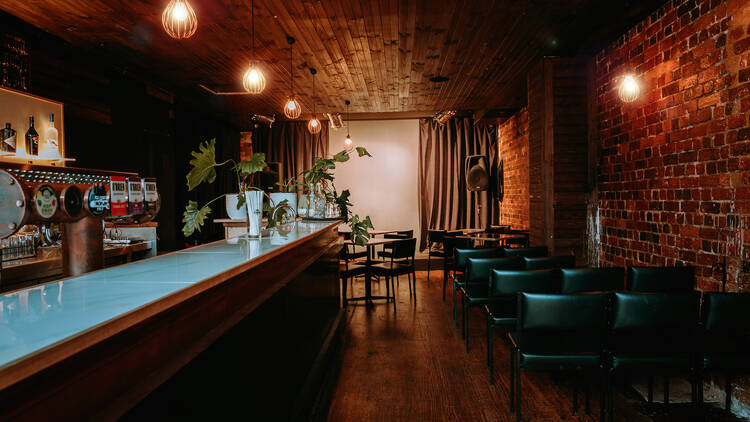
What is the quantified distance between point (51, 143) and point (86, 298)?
Answer: 4.34 metres

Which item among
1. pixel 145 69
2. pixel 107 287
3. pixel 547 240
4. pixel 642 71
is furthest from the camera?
pixel 145 69

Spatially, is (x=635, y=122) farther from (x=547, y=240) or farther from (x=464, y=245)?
(x=464, y=245)

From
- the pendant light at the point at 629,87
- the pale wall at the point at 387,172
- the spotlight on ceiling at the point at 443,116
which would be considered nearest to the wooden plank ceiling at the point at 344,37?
the pendant light at the point at 629,87

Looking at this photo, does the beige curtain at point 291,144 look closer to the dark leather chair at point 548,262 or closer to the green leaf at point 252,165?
the dark leather chair at point 548,262

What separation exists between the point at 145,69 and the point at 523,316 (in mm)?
5339

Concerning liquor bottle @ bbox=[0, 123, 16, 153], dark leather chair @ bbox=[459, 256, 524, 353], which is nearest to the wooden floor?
dark leather chair @ bbox=[459, 256, 524, 353]

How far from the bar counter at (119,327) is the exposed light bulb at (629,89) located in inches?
134

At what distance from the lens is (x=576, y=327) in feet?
7.20

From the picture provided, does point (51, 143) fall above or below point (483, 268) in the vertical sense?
above

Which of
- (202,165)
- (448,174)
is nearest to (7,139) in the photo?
(202,165)

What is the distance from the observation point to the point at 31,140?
4.15 meters

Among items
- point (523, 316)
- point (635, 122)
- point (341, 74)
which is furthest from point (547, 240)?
point (341, 74)

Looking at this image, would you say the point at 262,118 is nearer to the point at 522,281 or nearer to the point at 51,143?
the point at 51,143

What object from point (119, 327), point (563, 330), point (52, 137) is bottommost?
point (563, 330)
